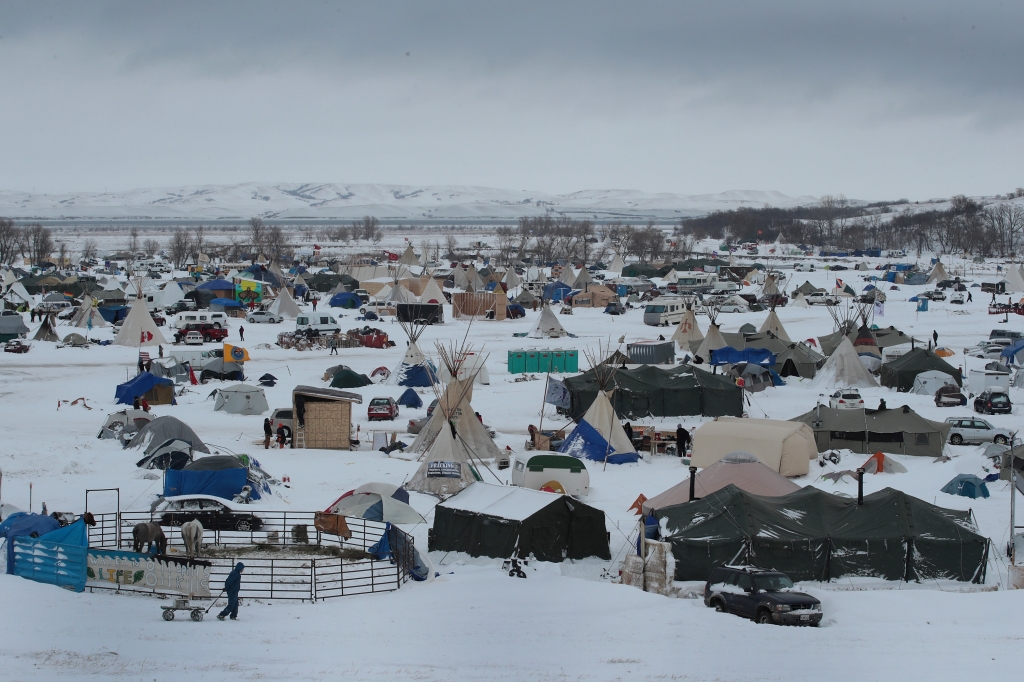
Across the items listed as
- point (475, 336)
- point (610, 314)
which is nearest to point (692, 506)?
point (475, 336)

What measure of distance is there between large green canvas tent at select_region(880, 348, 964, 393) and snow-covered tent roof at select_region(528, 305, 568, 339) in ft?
50.5

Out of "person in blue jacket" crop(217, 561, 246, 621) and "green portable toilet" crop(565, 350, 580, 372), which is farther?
"green portable toilet" crop(565, 350, 580, 372)

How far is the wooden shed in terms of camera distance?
2225 centimetres

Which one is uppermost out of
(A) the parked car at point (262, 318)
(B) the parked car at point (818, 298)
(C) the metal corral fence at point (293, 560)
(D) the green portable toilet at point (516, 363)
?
(B) the parked car at point (818, 298)

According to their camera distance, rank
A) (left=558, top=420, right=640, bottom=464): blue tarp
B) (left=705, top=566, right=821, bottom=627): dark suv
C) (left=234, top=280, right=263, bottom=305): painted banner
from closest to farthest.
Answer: (left=705, top=566, right=821, bottom=627): dark suv < (left=558, top=420, right=640, bottom=464): blue tarp < (left=234, top=280, right=263, bottom=305): painted banner

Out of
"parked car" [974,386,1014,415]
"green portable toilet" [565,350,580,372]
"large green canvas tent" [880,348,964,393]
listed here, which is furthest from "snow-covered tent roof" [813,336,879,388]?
"green portable toilet" [565,350,580,372]

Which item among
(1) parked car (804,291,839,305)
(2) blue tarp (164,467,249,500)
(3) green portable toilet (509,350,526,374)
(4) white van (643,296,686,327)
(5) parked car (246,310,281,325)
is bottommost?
(2) blue tarp (164,467,249,500)

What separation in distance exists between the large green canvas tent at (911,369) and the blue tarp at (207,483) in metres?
19.9

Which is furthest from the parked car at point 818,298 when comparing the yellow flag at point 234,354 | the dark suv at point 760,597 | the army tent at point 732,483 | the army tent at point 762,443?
the dark suv at point 760,597

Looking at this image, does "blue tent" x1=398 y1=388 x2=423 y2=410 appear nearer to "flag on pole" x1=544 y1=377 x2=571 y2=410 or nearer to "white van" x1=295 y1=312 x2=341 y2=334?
"flag on pole" x1=544 y1=377 x2=571 y2=410

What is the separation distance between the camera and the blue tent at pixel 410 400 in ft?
88.5

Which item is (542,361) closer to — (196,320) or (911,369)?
(911,369)

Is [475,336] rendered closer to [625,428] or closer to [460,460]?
[625,428]

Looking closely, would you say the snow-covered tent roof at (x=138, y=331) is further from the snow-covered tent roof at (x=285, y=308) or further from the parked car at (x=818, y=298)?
the parked car at (x=818, y=298)
